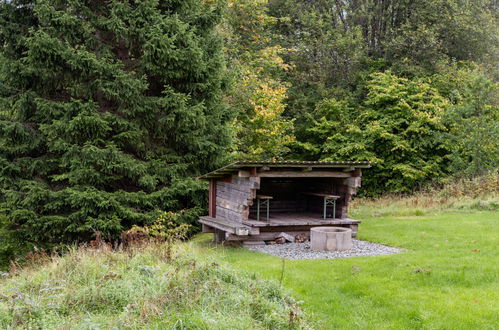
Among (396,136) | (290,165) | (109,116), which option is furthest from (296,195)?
(396,136)

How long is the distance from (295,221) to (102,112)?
5644 mm

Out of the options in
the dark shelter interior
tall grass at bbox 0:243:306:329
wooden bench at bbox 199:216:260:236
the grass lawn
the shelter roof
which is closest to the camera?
tall grass at bbox 0:243:306:329

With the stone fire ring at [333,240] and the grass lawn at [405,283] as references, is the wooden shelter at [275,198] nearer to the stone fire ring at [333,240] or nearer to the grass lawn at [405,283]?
the grass lawn at [405,283]

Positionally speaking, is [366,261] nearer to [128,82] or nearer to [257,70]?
[128,82]

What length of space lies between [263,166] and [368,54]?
17696 millimetres

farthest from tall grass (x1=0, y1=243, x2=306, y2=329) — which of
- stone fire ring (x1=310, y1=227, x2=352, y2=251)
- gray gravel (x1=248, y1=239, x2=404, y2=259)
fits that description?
stone fire ring (x1=310, y1=227, x2=352, y2=251)

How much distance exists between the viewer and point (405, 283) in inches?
266

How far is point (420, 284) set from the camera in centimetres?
673

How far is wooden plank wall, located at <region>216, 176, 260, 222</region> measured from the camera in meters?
10.3

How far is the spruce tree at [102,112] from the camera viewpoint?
444 inches

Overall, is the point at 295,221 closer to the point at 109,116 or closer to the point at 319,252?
the point at 319,252

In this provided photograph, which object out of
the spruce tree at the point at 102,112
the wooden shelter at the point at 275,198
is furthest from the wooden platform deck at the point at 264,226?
the spruce tree at the point at 102,112

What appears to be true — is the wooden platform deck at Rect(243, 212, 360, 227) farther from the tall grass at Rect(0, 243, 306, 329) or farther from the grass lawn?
the tall grass at Rect(0, 243, 306, 329)

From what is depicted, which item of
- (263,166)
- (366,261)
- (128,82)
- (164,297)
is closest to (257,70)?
(128,82)
